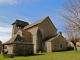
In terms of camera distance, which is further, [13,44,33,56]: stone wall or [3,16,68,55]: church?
[3,16,68,55]: church

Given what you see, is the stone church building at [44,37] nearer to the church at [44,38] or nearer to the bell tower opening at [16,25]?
the church at [44,38]

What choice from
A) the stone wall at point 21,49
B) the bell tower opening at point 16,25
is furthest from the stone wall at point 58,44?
the bell tower opening at point 16,25

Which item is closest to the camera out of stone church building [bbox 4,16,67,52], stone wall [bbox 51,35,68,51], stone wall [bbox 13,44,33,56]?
stone wall [bbox 13,44,33,56]

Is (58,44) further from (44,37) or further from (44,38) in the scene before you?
(44,37)

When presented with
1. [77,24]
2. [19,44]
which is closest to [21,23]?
[19,44]

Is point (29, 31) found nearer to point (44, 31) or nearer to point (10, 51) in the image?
point (44, 31)

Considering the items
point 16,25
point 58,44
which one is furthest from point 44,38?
point 16,25

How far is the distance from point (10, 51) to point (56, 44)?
16.1 meters

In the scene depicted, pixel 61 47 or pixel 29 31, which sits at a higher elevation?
pixel 29 31

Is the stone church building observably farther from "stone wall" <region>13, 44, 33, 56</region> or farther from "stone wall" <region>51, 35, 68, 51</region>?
"stone wall" <region>13, 44, 33, 56</region>

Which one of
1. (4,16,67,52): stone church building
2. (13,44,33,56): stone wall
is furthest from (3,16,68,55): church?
(13,44,33,56): stone wall

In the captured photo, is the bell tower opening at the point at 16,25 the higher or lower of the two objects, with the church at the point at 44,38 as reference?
higher

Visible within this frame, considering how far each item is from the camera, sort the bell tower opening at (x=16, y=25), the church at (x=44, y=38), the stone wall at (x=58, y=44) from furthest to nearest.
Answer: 1. the bell tower opening at (x=16, y=25)
2. the stone wall at (x=58, y=44)
3. the church at (x=44, y=38)

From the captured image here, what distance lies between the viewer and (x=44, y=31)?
44.5m
